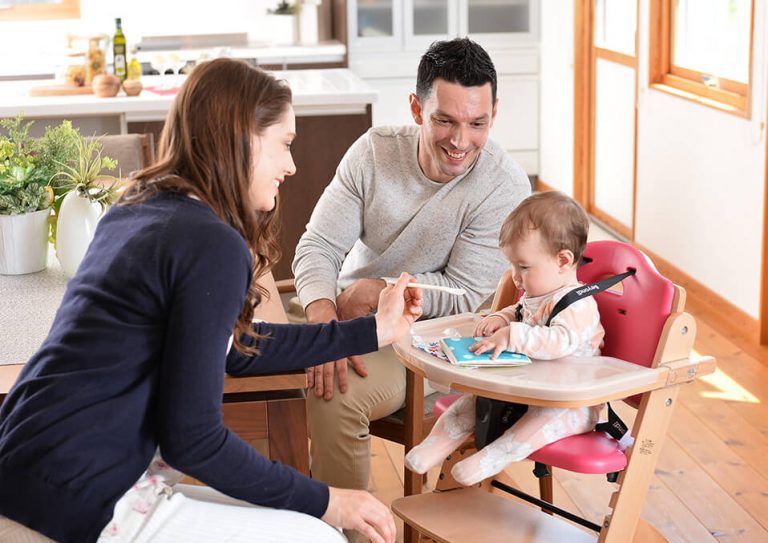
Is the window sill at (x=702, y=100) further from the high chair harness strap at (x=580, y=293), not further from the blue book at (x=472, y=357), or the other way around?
the blue book at (x=472, y=357)

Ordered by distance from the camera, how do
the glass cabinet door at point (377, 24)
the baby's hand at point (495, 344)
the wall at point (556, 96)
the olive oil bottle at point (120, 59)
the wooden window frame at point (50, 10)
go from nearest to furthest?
the baby's hand at point (495, 344), the olive oil bottle at point (120, 59), the wall at point (556, 96), the glass cabinet door at point (377, 24), the wooden window frame at point (50, 10)

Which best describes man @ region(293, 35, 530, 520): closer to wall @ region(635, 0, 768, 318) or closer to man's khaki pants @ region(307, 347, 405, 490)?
man's khaki pants @ region(307, 347, 405, 490)

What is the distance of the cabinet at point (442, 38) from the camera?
21.9 feet

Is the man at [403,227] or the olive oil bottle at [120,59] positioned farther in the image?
the olive oil bottle at [120,59]

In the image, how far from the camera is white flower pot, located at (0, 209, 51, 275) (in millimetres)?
2385

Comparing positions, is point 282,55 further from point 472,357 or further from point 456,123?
point 472,357

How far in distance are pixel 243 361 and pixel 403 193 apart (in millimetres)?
889

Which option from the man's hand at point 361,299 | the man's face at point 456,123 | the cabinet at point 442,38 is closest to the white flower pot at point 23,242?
the man's hand at point 361,299

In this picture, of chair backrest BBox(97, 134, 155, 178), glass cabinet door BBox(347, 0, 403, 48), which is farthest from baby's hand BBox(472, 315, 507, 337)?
glass cabinet door BBox(347, 0, 403, 48)

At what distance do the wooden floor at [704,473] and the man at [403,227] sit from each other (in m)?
0.51

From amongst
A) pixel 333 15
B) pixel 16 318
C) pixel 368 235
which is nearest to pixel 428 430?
pixel 368 235

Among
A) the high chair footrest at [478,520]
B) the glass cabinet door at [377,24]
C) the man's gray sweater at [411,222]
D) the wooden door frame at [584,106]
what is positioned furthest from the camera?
the glass cabinet door at [377,24]

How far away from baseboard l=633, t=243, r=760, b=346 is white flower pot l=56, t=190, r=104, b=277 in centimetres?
263

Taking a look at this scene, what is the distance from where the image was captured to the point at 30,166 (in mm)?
2406
